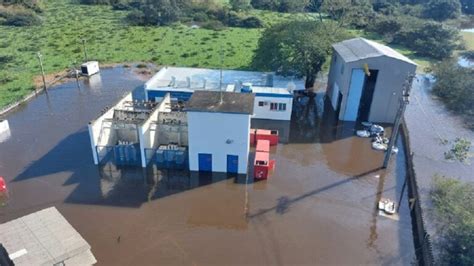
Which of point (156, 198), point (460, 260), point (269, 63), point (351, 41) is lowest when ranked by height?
point (156, 198)

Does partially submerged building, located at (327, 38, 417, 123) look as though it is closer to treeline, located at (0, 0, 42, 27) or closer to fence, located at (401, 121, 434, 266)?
fence, located at (401, 121, 434, 266)

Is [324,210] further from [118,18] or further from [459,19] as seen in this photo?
[459,19]

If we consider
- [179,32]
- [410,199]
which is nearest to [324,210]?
[410,199]

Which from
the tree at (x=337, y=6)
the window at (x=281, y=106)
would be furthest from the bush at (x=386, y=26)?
the window at (x=281, y=106)

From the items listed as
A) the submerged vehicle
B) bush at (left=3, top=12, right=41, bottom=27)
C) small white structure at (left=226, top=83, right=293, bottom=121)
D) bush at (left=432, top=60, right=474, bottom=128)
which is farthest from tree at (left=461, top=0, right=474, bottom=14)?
bush at (left=3, top=12, right=41, bottom=27)

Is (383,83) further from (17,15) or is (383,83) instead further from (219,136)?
(17,15)

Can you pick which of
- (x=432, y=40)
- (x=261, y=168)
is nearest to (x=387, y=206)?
(x=261, y=168)
